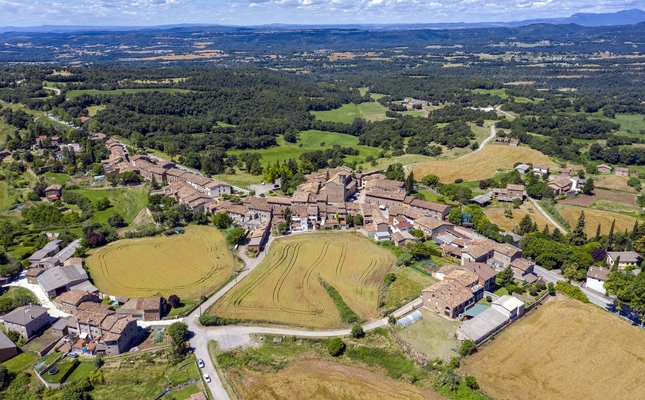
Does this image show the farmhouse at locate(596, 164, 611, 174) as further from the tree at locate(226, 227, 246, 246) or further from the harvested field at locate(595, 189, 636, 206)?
the tree at locate(226, 227, 246, 246)

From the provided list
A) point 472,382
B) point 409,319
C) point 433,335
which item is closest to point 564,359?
point 472,382

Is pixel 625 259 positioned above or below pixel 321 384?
below

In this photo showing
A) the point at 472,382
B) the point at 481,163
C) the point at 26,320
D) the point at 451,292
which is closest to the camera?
the point at 472,382

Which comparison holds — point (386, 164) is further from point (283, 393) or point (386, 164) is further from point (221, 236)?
point (283, 393)

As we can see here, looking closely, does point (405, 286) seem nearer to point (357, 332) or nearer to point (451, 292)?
point (451, 292)

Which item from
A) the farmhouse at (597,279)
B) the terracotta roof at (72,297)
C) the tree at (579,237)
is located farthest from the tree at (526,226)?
the terracotta roof at (72,297)

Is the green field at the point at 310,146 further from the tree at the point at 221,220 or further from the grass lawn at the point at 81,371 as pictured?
the grass lawn at the point at 81,371

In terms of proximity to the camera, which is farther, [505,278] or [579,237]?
[579,237]
